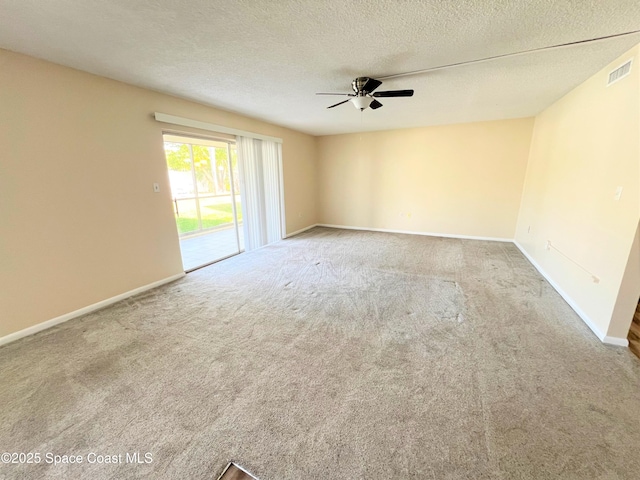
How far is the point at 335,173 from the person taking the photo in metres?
6.62

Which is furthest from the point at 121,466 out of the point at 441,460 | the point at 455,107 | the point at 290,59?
the point at 455,107

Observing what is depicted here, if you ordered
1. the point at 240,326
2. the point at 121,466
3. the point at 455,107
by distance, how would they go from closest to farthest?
the point at 121,466
the point at 240,326
the point at 455,107

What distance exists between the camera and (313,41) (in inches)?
79.0

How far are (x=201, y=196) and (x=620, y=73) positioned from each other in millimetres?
7001

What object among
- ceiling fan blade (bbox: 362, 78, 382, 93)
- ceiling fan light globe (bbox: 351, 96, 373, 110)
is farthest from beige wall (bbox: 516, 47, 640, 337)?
ceiling fan light globe (bbox: 351, 96, 373, 110)

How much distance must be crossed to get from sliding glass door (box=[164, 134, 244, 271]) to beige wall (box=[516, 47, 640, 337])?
4.75m

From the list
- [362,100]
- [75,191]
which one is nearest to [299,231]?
[362,100]

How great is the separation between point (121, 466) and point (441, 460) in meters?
1.59

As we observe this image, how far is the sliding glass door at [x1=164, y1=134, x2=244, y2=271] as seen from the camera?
5.56m

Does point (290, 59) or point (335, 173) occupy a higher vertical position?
point (290, 59)

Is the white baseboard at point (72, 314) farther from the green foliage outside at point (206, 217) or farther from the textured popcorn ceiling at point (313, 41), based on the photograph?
the green foliage outside at point (206, 217)

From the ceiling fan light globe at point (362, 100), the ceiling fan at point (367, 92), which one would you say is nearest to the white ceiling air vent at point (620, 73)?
the ceiling fan at point (367, 92)

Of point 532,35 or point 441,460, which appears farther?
point 532,35

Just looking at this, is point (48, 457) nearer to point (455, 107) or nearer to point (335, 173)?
point (455, 107)
